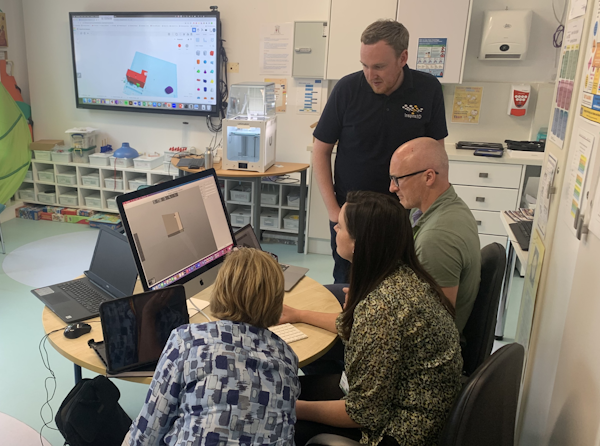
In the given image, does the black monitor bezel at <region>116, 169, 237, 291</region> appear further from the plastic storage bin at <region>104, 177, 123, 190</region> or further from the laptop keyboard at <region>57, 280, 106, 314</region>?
the plastic storage bin at <region>104, 177, 123, 190</region>

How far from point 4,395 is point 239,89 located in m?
2.84

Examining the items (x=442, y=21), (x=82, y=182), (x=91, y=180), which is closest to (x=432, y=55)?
(x=442, y=21)

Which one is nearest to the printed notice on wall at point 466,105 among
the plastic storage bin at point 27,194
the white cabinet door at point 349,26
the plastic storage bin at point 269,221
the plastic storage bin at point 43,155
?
the white cabinet door at point 349,26

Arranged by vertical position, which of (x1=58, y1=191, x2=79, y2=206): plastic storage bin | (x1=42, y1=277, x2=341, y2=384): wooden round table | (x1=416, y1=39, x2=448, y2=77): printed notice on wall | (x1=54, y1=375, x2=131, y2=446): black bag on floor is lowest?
(x1=58, y1=191, x2=79, y2=206): plastic storage bin

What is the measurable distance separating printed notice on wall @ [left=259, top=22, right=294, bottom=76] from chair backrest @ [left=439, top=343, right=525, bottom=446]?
3673 millimetres

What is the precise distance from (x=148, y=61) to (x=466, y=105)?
288 cm

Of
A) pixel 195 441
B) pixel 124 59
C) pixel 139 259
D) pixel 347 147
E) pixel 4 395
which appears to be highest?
pixel 124 59

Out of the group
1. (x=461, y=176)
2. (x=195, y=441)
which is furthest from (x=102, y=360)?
(x=461, y=176)

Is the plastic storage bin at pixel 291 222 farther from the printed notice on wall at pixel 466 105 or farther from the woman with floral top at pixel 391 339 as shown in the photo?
the woman with floral top at pixel 391 339

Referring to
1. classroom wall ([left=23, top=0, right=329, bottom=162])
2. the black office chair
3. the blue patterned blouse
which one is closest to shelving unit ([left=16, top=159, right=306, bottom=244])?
classroom wall ([left=23, top=0, right=329, bottom=162])

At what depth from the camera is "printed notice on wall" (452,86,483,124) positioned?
4.16 meters

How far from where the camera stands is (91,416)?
157 cm

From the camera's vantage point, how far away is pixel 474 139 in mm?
4258

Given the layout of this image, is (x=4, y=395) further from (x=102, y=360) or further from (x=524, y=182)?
(x=524, y=182)
